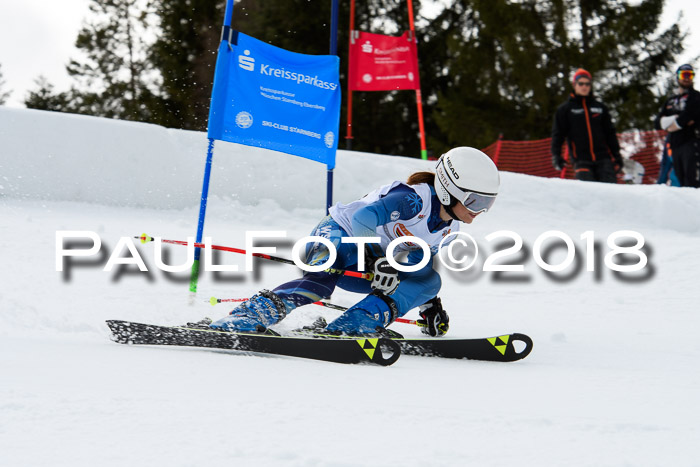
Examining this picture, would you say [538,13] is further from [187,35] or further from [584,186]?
[584,186]

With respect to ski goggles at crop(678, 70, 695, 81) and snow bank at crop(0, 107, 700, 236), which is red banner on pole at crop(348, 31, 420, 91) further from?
ski goggles at crop(678, 70, 695, 81)

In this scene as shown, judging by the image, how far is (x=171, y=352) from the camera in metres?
3.15

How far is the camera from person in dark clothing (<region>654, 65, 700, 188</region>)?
8.85 metres

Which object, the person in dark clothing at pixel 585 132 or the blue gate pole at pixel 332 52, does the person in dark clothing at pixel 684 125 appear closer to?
the person in dark clothing at pixel 585 132

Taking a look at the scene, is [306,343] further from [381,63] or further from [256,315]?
[381,63]

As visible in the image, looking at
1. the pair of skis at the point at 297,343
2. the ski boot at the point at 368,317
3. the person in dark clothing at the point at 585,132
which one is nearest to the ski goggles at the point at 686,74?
the person in dark clothing at the point at 585,132

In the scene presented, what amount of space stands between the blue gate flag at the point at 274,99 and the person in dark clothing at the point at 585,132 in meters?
4.20

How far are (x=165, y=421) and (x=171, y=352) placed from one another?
124 cm

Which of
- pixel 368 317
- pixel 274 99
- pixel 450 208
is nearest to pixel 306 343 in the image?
pixel 368 317

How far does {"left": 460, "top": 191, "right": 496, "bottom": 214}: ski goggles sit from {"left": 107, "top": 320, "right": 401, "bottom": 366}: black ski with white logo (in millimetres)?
786

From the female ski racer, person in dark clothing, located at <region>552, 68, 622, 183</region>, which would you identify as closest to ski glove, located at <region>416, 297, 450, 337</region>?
the female ski racer

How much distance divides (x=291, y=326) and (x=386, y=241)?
908 millimetres

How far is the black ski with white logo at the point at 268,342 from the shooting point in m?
3.11

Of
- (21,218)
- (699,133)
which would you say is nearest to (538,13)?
(699,133)
